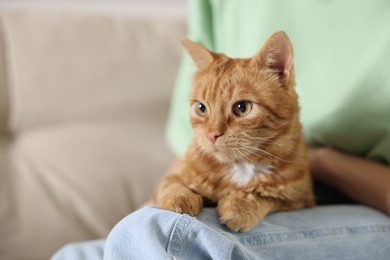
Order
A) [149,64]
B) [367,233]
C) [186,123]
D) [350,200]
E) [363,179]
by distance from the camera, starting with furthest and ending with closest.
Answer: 1. [149,64]
2. [186,123]
3. [350,200]
4. [363,179]
5. [367,233]

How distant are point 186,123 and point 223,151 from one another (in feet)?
1.39

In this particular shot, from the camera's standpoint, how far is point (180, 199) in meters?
0.71

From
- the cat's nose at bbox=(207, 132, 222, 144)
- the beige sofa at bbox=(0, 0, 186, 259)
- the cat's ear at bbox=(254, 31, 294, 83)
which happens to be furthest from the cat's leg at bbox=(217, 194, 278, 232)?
the beige sofa at bbox=(0, 0, 186, 259)

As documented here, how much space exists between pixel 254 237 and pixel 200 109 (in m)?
0.23

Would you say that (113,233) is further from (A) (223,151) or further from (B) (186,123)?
(B) (186,123)

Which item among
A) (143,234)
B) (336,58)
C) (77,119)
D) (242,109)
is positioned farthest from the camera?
(77,119)

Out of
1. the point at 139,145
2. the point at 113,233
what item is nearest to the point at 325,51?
the point at 113,233

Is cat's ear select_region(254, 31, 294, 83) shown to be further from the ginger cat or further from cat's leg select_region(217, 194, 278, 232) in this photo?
cat's leg select_region(217, 194, 278, 232)

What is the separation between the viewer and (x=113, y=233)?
661mm

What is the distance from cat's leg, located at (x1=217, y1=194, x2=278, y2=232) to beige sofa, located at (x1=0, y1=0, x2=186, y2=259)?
58 centimetres

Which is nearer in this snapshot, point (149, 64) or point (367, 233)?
point (367, 233)

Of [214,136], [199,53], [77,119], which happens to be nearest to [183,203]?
[214,136]

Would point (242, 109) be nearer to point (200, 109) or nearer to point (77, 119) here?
point (200, 109)

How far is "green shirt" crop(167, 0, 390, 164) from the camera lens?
2.77 feet
